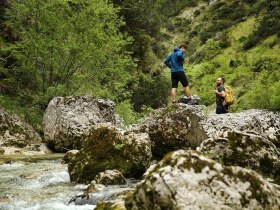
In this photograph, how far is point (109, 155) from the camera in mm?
11367

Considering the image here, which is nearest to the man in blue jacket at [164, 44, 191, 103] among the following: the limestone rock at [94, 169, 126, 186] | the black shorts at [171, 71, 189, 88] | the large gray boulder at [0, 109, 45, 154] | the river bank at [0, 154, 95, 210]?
the black shorts at [171, 71, 189, 88]

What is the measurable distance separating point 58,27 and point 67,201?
14.4 metres

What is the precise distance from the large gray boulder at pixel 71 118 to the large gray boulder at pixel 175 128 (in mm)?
4088

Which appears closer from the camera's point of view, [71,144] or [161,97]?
[71,144]

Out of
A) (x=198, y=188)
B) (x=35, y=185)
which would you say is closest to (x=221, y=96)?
(x=35, y=185)

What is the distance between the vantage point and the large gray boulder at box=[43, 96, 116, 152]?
17.5 metres

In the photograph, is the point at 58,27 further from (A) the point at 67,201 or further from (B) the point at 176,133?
(A) the point at 67,201

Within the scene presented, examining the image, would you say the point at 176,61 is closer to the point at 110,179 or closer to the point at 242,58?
the point at 110,179

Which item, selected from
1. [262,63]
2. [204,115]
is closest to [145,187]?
[204,115]

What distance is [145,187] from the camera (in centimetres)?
560

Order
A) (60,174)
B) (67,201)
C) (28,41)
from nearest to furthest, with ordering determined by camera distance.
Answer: (67,201) < (60,174) < (28,41)

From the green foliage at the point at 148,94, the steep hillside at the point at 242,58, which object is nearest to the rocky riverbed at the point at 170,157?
the steep hillside at the point at 242,58

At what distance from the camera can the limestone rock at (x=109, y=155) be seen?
11094 mm

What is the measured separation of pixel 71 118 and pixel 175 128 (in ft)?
18.1
